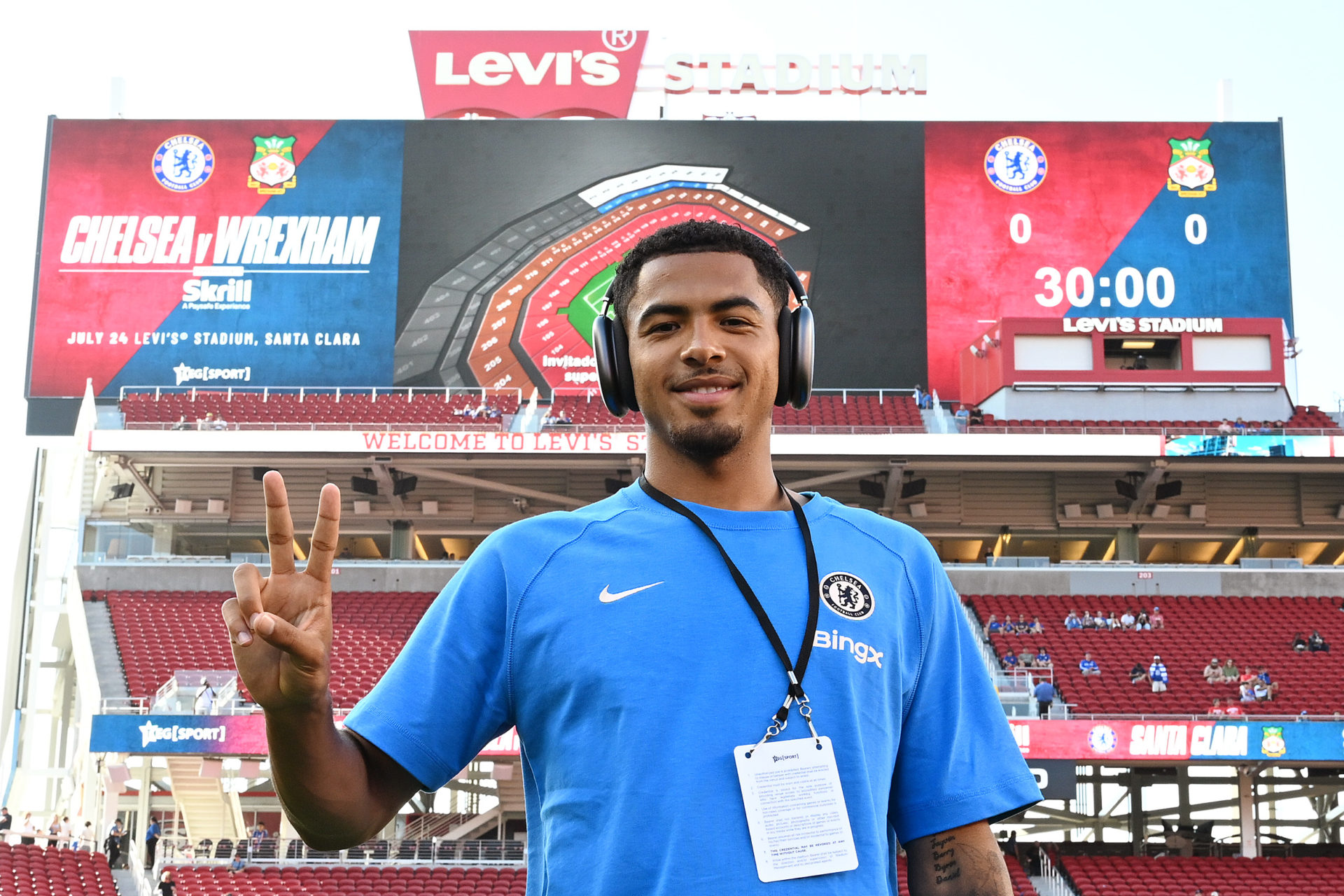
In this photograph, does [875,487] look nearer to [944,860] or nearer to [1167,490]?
[1167,490]

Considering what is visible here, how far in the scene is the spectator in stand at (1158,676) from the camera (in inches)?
759

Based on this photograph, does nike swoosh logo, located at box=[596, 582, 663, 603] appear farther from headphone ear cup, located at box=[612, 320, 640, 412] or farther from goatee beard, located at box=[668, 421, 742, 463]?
headphone ear cup, located at box=[612, 320, 640, 412]

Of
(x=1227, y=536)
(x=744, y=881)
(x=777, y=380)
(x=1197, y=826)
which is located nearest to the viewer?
(x=744, y=881)

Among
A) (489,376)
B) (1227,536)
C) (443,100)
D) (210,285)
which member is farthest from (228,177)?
(1227,536)

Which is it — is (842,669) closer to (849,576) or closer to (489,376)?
(849,576)

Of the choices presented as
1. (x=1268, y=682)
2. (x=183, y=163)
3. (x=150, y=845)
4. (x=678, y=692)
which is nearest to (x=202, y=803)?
(x=150, y=845)

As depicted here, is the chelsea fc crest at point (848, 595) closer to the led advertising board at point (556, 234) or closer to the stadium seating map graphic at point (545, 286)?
the stadium seating map graphic at point (545, 286)

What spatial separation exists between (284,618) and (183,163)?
93.4 feet

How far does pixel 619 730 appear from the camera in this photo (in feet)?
5.87

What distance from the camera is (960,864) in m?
1.97

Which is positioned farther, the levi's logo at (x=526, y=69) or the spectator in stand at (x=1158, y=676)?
the levi's logo at (x=526, y=69)

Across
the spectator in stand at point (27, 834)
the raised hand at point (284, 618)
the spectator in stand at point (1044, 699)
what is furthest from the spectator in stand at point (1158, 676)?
the raised hand at point (284, 618)

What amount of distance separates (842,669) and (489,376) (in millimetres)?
25010

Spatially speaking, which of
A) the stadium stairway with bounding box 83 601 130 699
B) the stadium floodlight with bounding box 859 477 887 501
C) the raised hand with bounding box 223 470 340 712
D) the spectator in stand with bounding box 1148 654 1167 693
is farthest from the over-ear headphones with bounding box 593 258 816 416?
the stadium floodlight with bounding box 859 477 887 501
